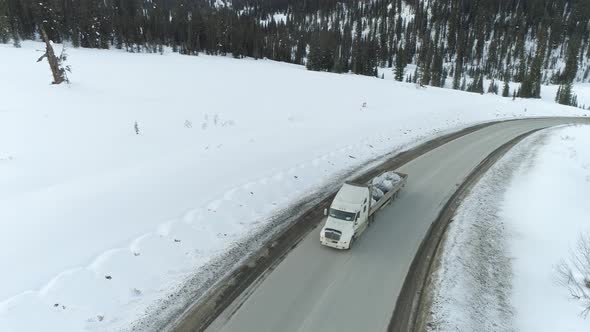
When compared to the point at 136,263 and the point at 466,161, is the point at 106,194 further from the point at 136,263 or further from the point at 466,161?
the point at 466,161

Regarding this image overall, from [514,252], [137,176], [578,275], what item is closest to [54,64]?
[137,176]

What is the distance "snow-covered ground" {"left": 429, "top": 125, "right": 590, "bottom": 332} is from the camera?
909 cm

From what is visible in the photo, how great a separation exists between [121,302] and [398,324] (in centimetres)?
736

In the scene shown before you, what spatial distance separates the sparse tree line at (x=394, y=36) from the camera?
8212cm

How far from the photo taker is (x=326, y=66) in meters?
99.6

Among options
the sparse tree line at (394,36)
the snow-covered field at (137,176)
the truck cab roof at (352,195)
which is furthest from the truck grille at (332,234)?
the sparse tree line at (394,36)

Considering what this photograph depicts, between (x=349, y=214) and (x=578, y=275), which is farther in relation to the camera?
(x=349, y=214)

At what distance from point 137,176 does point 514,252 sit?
15.7 meters

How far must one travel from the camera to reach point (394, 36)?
18588 centimetres

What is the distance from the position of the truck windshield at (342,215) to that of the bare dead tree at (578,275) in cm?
660

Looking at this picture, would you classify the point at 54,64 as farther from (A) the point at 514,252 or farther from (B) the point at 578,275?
(B) the point at 578,275

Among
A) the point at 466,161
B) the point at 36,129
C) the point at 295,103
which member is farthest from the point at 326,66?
the point at 36,129

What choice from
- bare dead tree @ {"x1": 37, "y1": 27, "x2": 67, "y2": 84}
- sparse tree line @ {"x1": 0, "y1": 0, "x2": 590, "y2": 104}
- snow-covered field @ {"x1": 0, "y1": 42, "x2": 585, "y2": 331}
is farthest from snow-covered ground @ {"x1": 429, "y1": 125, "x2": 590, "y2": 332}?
sparse tree line @ {"x1": 0, "y1": 0, "x2": 590, "y2": 104}

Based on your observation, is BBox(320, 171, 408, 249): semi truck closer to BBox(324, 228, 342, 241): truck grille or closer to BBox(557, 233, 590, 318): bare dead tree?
BBox(324, 228, 342, 241): truck grille
